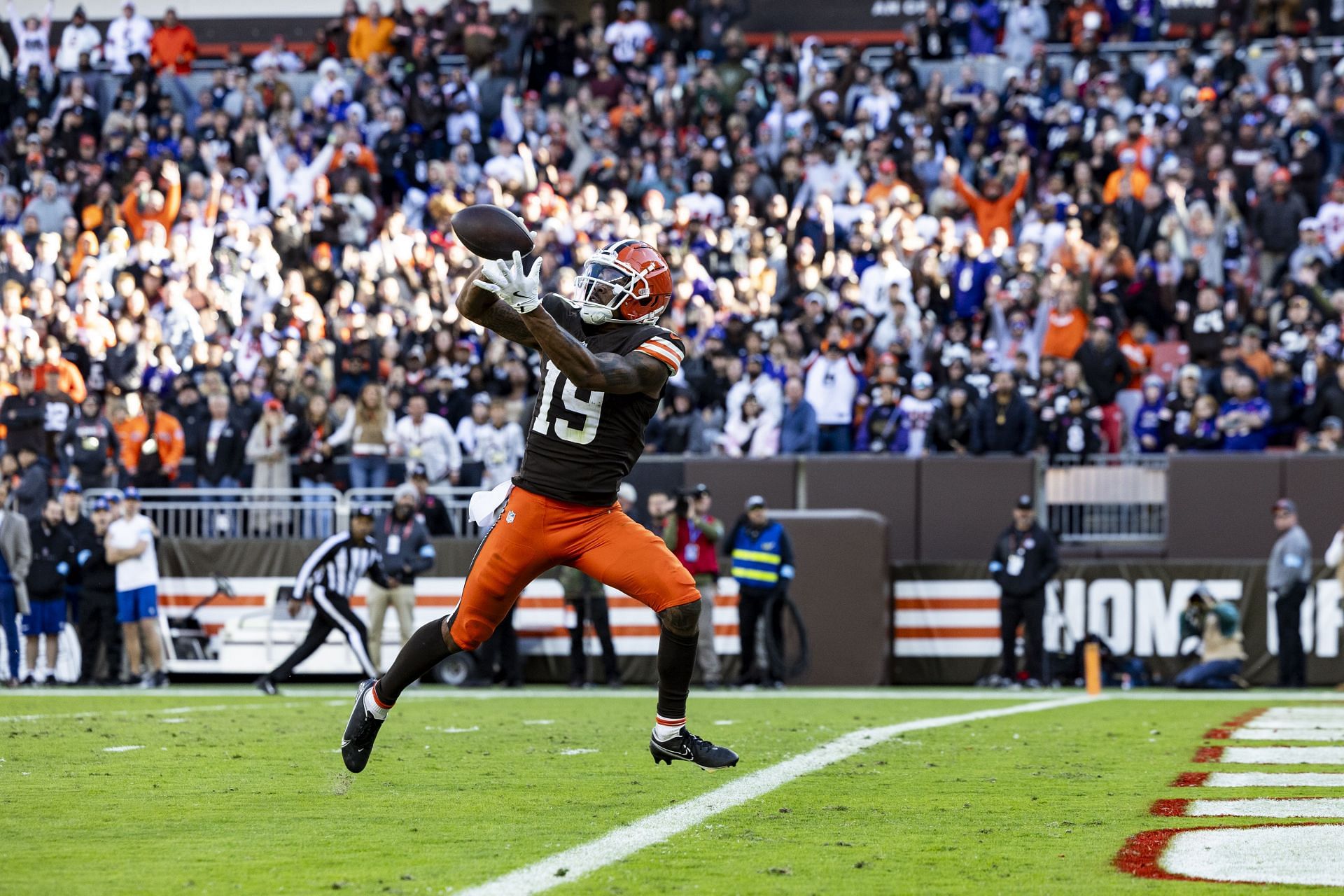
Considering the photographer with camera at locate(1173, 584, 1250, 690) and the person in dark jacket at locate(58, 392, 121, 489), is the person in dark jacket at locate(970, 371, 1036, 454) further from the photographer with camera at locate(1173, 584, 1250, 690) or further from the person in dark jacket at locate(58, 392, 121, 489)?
the person in dark jacket at locate(58, 392, 121, 489)

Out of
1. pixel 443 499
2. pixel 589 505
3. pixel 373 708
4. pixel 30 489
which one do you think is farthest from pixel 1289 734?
pixel 30 489

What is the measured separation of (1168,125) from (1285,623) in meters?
6.46

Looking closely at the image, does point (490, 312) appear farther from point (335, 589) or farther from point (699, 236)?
point (699, 236)

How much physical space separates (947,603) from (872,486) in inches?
50.1

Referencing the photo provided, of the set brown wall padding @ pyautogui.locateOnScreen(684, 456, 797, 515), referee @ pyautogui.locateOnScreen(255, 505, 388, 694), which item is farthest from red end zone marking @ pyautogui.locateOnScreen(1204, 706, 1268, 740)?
referee @ pyautogui.locateOnScreen(255, 505, 388, 694)

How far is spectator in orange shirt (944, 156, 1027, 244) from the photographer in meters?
19.5

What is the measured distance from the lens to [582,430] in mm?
6559

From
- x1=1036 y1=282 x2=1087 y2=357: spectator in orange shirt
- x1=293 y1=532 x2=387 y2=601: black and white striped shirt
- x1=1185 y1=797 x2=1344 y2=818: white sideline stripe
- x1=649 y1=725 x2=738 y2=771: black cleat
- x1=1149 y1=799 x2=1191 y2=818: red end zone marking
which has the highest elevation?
x1=1036 y1=282 x2=1087 y2=357: spectator in orange shirt

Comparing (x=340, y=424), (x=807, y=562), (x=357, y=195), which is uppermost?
(x=357, y=195)

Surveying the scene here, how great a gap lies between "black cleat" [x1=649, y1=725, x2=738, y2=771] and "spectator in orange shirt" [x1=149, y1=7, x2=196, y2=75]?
1998cm

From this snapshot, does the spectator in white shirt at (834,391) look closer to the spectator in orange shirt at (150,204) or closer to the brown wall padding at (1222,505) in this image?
the brown wall padding at (1222,505)

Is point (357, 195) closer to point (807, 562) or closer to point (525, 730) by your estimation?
point (807, 562)

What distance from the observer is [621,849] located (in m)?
5.13

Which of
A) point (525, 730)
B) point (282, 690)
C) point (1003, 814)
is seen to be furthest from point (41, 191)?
point (1003, 814)
